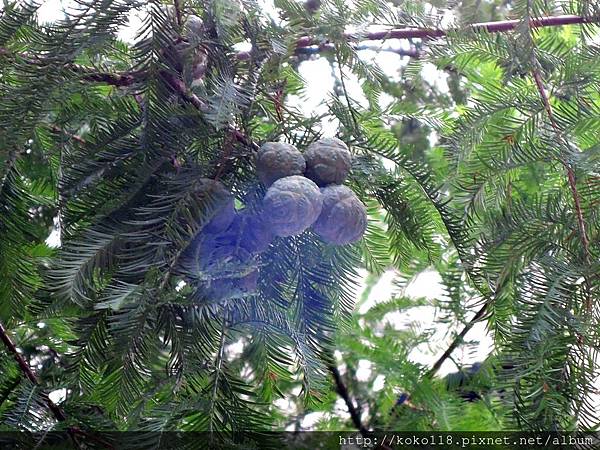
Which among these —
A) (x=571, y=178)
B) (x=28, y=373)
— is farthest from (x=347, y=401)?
(x=571, y=178)

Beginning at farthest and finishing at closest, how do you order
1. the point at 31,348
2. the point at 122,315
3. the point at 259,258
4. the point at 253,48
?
the point at 31,348 → the point at 253,48 → the point at 259,258 → the point at 122,315

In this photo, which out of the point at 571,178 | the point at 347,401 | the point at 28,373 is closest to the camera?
the point at 571,178

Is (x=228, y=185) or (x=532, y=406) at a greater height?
(x=228, y=185)

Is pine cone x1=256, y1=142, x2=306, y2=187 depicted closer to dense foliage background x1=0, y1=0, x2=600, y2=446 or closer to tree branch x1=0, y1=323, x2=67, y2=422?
dense foliage background x1=0, y1=0, x2=600, y2=446

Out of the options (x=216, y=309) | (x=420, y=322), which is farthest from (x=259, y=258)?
(x=420, y=322)

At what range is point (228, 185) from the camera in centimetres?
81

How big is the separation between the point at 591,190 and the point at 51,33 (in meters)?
0.66

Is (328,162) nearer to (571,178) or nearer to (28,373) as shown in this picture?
(571,178)

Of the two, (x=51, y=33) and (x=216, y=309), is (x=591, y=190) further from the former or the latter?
(x=51, y=33)

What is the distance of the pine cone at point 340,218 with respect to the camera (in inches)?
30.3

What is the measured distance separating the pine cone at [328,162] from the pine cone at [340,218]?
21mm

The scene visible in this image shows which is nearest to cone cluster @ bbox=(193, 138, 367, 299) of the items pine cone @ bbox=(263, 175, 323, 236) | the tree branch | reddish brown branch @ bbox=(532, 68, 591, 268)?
pine cone @ bbox=(263, 175, 323, 236)

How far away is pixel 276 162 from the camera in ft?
2.56

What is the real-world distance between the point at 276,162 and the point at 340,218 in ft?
0.29
